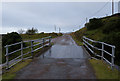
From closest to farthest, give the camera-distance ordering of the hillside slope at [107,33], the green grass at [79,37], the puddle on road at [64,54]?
the puddle on road at [64,54] → the hillside slope at [107,33] → the green grass at [79,37]

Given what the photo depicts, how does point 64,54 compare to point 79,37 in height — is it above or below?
below

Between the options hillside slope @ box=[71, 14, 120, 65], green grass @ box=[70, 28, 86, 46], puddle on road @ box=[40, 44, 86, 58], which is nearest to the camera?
puddle on road @ box=[40, 44, 86, 58]

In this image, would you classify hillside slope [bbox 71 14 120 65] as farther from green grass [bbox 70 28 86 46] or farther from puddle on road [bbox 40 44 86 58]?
puddle on road [bbox 40 44 86 58]

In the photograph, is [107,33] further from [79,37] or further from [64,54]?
[64,54]

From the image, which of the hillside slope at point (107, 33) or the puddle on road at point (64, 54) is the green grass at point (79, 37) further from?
the puddle on road at point (64, 54)

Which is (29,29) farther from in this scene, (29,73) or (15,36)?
(29,73)

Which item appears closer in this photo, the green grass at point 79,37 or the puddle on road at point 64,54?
the puddle on road at point 64,54

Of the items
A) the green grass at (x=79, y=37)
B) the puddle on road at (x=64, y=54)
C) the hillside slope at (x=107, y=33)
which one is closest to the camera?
the puddle on road at (x=64, y=54)

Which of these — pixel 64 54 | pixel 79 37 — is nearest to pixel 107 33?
pixel 79 37

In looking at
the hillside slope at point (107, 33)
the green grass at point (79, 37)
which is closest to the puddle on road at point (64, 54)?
the hillside slope at point (107, 33)

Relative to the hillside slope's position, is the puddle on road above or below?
below

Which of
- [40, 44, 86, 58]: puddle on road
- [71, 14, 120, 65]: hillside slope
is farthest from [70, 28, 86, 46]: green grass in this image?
[40, 44, 86, 58]: puddle on road

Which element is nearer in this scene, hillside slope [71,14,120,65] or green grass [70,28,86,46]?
hillside slope [71,14,120,65]

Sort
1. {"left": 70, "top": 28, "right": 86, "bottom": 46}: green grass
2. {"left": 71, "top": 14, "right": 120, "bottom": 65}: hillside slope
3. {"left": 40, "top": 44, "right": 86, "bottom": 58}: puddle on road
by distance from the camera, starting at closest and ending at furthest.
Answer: {"left": 40, "top": 44, "right": 86, "bottom": 58}: puddle on road < {"left": 71, "top": 14, "right": 120, "bottom": 65}: hillside slope < {"left": 70, "top": 28, "right": 86, "bottom": 46}: green grass
